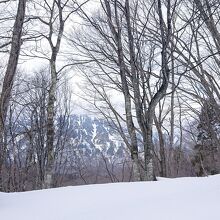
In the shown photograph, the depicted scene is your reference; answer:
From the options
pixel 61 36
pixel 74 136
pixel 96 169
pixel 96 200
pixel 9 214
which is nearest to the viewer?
pixel 9 214

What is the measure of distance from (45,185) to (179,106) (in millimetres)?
7572

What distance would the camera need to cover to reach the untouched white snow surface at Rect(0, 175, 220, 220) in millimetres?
2471

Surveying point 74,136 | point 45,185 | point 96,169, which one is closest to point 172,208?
point 45,185

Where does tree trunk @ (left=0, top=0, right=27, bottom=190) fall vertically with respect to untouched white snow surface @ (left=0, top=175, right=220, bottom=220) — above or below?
above

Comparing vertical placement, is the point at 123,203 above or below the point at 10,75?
below

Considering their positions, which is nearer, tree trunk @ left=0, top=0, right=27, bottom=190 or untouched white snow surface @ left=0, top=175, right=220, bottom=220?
untouched white snow surface @ left=0, top=175, right=220, bottom=220

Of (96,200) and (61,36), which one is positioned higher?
(61,36)

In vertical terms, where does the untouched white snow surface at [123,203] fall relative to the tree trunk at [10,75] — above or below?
below

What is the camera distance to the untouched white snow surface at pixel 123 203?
247 centimetres

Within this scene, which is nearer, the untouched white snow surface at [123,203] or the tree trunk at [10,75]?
the untouched white snow surface at [123,203]

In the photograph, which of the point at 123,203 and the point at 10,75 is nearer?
the point at 123,203

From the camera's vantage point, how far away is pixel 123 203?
9.82ft

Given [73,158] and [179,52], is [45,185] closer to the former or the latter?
[179,52]

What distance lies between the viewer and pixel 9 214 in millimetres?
3025
